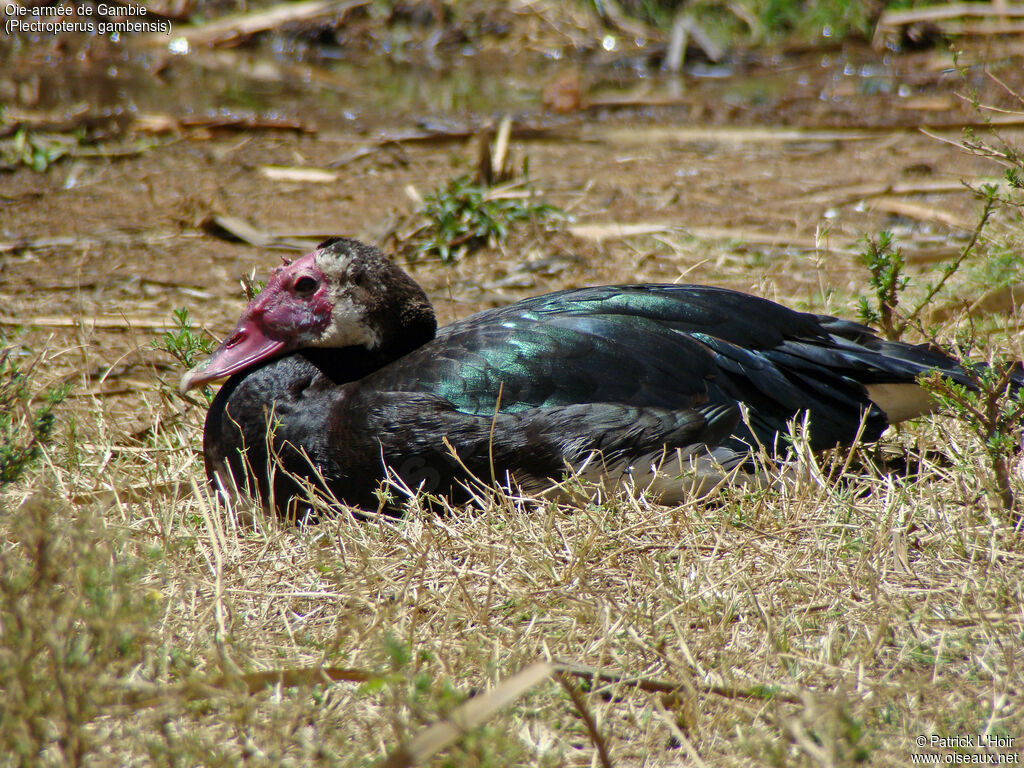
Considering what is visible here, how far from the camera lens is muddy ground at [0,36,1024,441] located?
5.26 m

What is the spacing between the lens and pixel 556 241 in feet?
19.4

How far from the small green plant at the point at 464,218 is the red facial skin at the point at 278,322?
2159 millimetres

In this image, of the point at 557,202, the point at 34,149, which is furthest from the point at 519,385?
the point at 34,149

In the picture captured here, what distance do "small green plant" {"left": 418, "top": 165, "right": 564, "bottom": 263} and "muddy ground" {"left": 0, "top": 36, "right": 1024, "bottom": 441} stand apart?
0.08 m

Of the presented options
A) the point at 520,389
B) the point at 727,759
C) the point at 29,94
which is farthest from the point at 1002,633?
the point at 29,94

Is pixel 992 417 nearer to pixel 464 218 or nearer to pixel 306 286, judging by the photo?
pixel 306 286

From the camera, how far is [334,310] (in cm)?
359

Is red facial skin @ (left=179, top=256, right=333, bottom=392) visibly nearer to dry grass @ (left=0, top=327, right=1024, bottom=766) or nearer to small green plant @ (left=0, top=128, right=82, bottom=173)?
dry grass @ (left=0, top=327, right=1024, bottom=766)

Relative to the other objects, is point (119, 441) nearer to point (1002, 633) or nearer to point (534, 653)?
point (534, 653)

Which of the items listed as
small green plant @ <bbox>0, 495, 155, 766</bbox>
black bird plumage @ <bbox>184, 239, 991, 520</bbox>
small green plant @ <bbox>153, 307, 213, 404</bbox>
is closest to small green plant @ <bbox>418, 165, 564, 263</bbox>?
small green plant @ <bbox>153, 307, 213, 404</bbox>

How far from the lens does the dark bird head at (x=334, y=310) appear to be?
3.58 meters

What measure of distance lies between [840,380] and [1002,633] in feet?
4.09

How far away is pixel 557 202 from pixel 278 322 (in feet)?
10.6

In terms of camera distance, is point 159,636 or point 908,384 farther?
point 908,384
